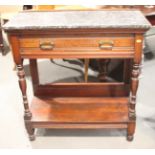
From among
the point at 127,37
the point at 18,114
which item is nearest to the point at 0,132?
the point at 18,114

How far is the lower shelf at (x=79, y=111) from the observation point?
5.08 ft

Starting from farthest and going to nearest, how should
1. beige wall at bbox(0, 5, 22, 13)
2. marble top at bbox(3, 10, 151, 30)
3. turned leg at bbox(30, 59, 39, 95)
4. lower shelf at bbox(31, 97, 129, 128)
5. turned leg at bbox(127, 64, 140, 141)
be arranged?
beige wall at bbox(0, 5, 22, 13)
turned leg at bbox(30, 59, 39, 95)
lower shelf at bbox(31, 97, 129, 128)
turned leg at bbox(127, 64, 140, 141)
marble top at bbox(3, 10, 151, 30)

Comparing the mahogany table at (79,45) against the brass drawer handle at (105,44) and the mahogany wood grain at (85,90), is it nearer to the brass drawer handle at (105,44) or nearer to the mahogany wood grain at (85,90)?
the brass drawer handle at (105,44)

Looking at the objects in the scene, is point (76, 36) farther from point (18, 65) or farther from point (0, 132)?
point (0, 132)

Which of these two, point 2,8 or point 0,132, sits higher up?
point 2,8

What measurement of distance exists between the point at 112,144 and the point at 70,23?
0.83 meters

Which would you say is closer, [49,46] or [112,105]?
[49,46]

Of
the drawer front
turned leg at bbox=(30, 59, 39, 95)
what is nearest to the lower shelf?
turned leg at bbox=(30, 59, 39, 95)

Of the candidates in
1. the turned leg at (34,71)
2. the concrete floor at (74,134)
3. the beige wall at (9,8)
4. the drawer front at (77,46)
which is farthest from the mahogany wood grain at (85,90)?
the beige wall at (9,8)

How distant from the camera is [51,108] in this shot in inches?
66.7

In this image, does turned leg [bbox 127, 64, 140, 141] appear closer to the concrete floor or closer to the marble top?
the concrete floor

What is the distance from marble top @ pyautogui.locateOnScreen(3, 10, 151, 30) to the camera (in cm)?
120

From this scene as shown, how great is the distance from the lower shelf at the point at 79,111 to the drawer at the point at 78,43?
0.51 metres

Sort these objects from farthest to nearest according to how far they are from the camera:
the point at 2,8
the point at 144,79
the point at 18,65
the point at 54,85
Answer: the point at 2,8 → the point at 144,79 → the point at 54,85 → the point at 18,65
